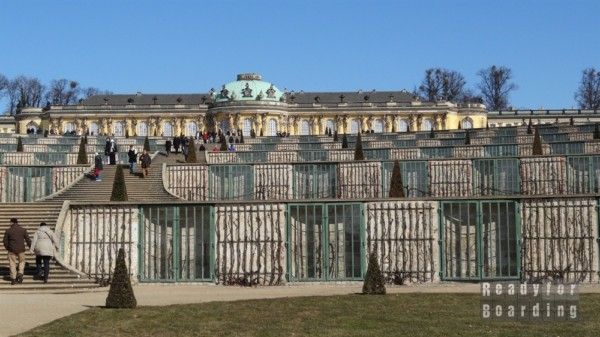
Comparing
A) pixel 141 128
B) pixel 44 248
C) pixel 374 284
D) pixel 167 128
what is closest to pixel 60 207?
pixel 44 248

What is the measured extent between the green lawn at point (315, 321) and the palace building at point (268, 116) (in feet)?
296

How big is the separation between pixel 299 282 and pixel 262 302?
178 inches

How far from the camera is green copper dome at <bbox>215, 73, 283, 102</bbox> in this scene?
106m

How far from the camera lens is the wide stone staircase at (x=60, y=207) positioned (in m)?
19.3

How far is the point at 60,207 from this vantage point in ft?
76.2

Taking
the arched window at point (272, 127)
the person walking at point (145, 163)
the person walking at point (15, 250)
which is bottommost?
the person walking at point (15, 250)

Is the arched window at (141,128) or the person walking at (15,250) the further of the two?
the arched window at (141,128)

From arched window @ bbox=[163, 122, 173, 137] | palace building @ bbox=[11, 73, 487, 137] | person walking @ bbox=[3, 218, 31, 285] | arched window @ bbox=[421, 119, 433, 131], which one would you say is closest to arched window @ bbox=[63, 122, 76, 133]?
palace building @ bbox=[11, 73, 487, 137]

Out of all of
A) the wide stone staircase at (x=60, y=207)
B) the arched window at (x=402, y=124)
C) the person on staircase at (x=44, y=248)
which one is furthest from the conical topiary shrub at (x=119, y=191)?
the arched window at (x=402, y=124)

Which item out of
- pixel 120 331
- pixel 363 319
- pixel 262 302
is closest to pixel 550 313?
pixel 363 319

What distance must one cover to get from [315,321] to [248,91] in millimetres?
92673

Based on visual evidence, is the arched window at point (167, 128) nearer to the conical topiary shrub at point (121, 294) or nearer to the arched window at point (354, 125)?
the arched window at point (354, 125)

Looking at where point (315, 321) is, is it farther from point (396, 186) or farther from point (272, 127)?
point (272, 127)

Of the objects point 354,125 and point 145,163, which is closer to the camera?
point 145,163
